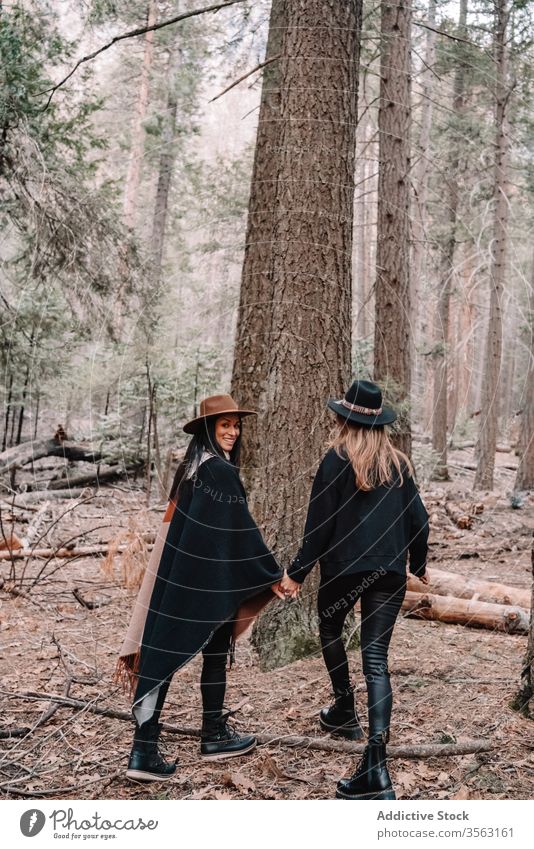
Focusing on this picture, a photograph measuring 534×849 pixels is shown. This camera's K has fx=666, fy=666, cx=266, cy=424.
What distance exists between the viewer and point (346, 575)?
3162mm

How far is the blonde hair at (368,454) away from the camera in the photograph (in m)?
3.16

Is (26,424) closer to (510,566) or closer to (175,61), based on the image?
(175,61)

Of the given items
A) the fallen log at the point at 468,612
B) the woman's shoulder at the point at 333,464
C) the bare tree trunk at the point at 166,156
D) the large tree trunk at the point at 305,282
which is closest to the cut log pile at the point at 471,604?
the fallen log at the point at 468,612

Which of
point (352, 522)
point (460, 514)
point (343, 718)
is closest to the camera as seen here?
point (352, 522)

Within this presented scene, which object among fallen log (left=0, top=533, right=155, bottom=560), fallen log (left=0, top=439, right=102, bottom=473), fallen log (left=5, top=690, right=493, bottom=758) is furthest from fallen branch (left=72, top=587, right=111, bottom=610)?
fallen log (left=0, top=439, right=102, bottom=473)

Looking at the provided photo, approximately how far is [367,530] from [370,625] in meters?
0.45

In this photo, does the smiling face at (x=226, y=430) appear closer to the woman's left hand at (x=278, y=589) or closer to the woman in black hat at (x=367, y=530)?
the woman in black hat at (x=367, y=530)

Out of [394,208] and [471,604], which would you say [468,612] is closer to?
[471,604]

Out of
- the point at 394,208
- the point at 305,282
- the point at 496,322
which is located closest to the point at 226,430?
the point at 305,282

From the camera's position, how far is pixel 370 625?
3.14 metres

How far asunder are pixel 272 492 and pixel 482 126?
1166 centimetres

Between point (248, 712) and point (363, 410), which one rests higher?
point (363, 410)

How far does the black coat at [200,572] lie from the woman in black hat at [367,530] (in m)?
0.28
